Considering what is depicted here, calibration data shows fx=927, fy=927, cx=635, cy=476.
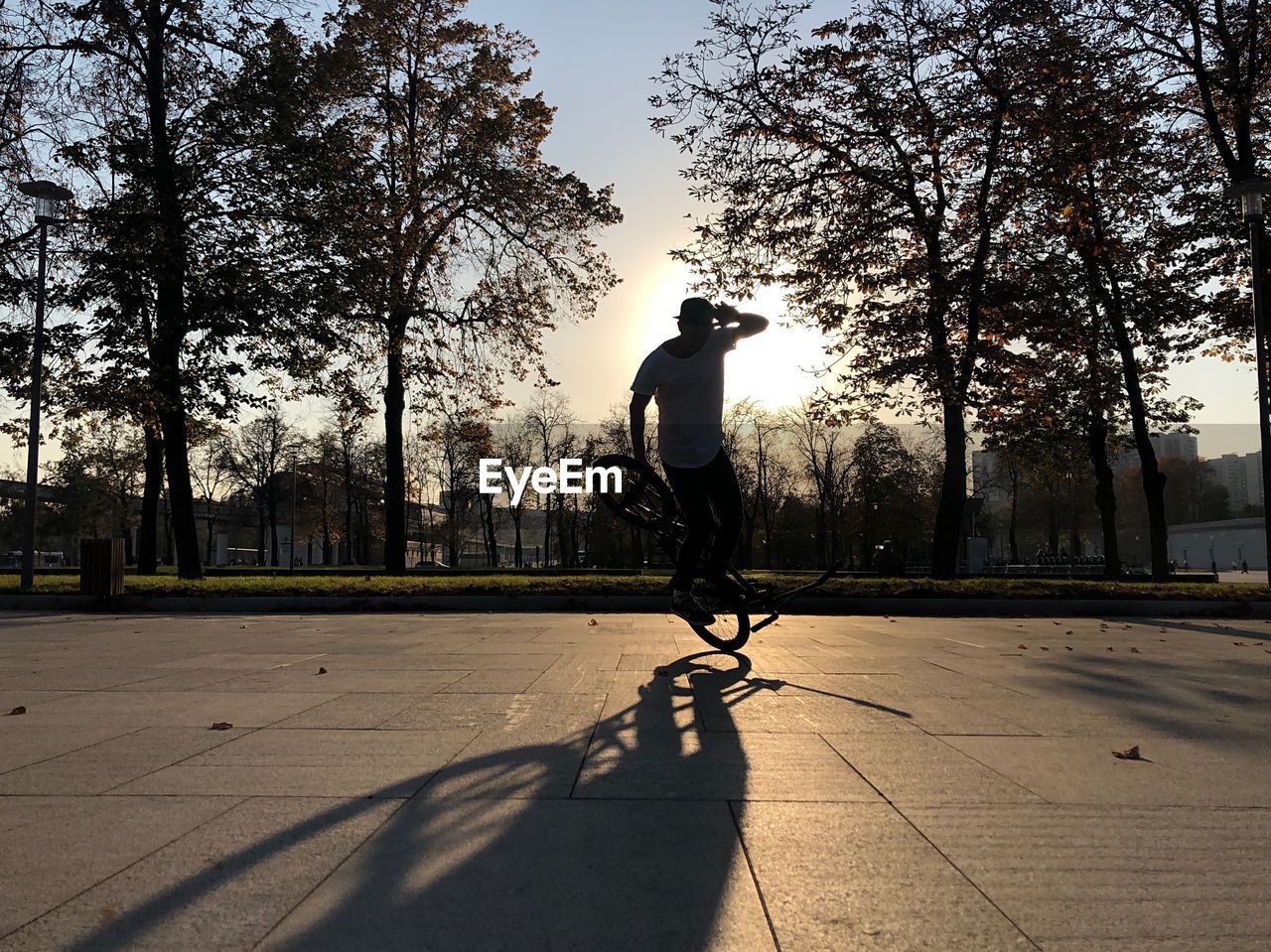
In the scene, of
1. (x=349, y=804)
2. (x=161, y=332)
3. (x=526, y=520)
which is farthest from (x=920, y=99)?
(x=526, y=520)

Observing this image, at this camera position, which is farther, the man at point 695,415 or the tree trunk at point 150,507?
the tree trunk at point 150,507

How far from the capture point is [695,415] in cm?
629

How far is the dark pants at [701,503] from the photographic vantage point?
6.41m

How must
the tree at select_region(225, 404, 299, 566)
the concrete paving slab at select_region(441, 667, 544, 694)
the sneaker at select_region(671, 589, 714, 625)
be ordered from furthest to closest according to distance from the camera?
1. the tree at select_region(225, 404, 299, 566)
2. the sneaker at select_region(671, 589, 714, 625)
3. the concrete paving slab at select_region(441, 667, 544, 694)

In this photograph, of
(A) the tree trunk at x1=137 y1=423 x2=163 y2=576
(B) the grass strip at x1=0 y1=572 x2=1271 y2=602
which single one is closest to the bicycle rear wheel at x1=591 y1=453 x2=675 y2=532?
(B) the grass strip at x1=0 y1=572 x2=1271 y2=602

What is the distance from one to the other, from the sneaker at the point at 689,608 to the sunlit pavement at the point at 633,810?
468 millimetres

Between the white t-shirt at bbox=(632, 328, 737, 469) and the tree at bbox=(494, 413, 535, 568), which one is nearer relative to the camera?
the white t-shirt at bbox=(632, 328, 737, 469)

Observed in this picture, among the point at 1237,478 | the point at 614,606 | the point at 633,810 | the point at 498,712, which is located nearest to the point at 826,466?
the point at 614,606

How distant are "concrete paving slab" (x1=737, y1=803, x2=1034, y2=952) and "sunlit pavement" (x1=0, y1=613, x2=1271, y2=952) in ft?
0.03

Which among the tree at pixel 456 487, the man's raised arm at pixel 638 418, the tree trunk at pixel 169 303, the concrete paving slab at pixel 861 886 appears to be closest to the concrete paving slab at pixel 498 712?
the concrete paving slab at pixel 861 886

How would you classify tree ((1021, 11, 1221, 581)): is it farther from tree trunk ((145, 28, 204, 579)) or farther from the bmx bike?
tree trunk ((145, 28, 204, 579))

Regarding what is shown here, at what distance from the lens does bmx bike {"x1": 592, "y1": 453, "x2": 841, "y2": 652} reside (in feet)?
23.1

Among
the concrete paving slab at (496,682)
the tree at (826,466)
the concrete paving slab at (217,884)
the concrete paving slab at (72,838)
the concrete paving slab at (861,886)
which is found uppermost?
the tree at (826,466)

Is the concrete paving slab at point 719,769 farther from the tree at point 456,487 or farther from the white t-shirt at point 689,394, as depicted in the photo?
the tree at point 456,487
